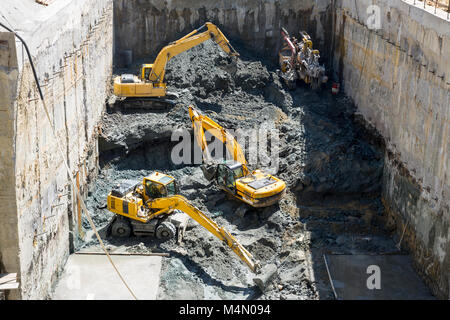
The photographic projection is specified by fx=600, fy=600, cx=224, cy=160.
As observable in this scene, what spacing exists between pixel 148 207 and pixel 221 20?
13314 millimetres

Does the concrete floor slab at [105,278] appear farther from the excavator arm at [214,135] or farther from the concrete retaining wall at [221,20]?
the concrete retaining wall at [221,20]

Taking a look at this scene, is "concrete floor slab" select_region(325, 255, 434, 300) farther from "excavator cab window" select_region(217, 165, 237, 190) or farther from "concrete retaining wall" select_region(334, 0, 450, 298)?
"excavator cab window" select_region(217, 165, 237, 190)

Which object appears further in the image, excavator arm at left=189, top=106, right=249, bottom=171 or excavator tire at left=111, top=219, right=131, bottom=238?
excavator arm at left=189, top=106, right=249, bottom=171

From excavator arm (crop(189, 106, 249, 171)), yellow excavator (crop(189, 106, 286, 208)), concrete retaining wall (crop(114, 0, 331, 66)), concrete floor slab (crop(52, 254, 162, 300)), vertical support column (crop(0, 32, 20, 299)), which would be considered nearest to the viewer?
vertical support column (crop(0, 32, 20, 299))

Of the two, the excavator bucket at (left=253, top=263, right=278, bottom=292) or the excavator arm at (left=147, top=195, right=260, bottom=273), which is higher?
the excavator arm at (left=147, top=195, right=260, bottom=273)

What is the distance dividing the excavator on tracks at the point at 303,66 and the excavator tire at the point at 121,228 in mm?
10557

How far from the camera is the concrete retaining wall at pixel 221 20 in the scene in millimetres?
26859

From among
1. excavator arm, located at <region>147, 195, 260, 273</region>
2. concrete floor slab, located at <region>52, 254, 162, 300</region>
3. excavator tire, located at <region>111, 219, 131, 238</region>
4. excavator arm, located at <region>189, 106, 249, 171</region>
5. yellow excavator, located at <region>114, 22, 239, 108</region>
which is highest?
yellow excavator, located at <region>114, 22, 239, 108</region>

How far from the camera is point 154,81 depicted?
2239 centimetres

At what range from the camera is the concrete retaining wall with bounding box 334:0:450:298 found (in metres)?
14.4

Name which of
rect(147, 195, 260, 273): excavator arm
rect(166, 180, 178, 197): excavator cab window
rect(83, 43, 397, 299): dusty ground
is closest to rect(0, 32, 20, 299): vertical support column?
rect(83, 43, 397, 299): dusty ground

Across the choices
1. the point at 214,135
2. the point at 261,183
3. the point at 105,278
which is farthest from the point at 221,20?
the point at 105,278

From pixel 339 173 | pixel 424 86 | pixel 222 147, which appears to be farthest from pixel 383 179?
pixel 222 147

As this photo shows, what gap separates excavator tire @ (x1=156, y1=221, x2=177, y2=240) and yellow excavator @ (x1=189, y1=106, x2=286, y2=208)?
2439mm
